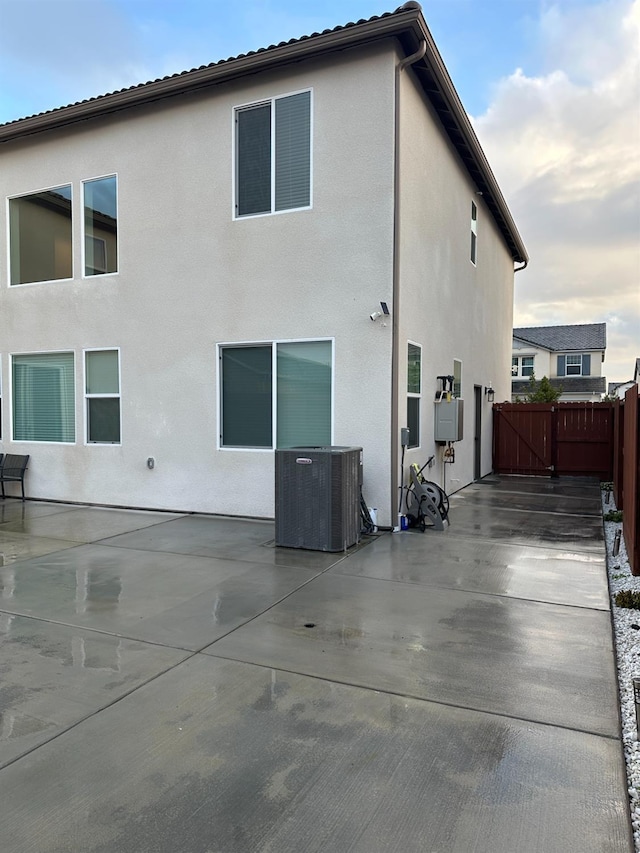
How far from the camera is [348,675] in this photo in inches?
140

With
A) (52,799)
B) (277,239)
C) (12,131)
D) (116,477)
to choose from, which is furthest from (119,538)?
(12,131)

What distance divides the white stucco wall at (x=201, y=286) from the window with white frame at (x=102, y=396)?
0.15m

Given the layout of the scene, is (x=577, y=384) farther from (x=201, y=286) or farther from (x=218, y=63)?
(x=218, y=63)

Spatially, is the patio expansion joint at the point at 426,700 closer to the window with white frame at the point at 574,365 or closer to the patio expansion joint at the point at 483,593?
the patio expansion joint at the point at 483,593

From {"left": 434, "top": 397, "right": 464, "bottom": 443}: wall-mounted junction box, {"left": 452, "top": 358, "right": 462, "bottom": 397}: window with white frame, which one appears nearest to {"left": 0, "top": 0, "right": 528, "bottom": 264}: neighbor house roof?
{"left": 452, "top": 358, "right": 462, "bottom": 397}: window with white frame

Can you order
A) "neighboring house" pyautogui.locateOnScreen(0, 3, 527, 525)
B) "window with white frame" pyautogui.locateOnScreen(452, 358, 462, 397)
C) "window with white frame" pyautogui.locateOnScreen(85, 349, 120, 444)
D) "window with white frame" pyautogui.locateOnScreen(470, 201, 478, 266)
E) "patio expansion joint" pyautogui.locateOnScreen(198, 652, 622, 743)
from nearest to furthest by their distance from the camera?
"patio expansion joint" pyautogui.locateOnScreen(198, 652, 622, 743), "neighboring house" pyautogui.locateOnScreen(0, 3, 527, 525), "window with white frame" pyautogui.locateOnScreen(85, 349, 120, 444), "window with white frame" pyautogui.locateOnScreen(452, 358, 462, 397), "window with white frame" pyautogui.locateOnScreen(470, 201, 478, 266)

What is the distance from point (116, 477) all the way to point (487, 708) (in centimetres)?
762

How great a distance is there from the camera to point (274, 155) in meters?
8.08

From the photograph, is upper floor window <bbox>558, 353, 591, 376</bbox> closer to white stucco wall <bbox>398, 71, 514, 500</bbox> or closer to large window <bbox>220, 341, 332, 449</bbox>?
white stucco wall <bbox>398, 71, 514, 500</bbox>

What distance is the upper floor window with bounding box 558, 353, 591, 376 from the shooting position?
120ft

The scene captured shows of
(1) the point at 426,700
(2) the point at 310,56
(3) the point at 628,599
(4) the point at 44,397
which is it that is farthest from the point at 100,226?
(3) the point at 628,599

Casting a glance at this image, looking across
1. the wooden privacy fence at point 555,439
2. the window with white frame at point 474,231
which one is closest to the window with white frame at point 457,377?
the window with white frame at point 474,231

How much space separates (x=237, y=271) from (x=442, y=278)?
3.58 meters

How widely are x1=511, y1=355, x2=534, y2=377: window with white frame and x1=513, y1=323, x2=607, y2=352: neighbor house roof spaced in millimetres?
995
